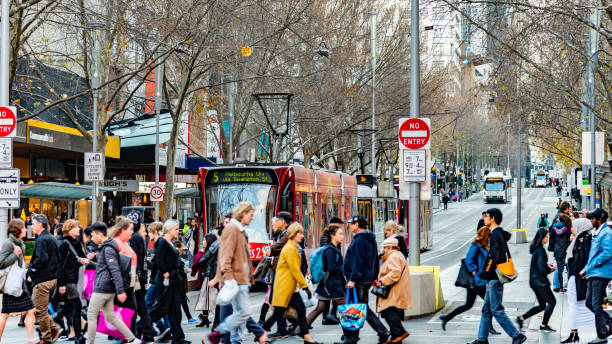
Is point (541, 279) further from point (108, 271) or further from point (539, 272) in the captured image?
point (108, 271)

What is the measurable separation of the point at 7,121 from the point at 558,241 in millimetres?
11087

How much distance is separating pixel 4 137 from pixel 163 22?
7.93 metres

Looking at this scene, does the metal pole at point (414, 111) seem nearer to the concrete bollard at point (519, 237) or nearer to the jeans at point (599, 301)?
the jeans at point (599, 301)

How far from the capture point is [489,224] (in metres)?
11.7

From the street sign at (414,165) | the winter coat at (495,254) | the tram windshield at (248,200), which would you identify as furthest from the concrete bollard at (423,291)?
the tram windshield at (248,200)

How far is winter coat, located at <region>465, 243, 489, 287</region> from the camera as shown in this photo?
12.1 meters

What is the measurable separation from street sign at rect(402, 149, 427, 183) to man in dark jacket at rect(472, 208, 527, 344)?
10.8 feet

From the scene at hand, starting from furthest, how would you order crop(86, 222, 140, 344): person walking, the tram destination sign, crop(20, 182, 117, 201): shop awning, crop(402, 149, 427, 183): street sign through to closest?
crop(20, 182, 117, 201): shop awning, the tram destination sign, crop(402, 149, 427, 183): street sign, crop(86, 222, 140, 344): person walking

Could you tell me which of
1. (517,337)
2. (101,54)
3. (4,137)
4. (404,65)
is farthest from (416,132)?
(404,65)

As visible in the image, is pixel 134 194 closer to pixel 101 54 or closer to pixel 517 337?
pixel 101 54

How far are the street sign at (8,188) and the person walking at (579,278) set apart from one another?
860 centimetres

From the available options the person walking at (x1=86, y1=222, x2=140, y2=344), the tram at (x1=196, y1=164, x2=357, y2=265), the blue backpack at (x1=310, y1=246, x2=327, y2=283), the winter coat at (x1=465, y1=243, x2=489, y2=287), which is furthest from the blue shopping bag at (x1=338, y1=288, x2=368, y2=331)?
the tram at (x1=196, y1=164, x2=357, y2=265)

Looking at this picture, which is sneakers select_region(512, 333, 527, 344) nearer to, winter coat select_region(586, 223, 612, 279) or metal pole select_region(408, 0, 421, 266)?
winter coat select_region(586, 223, 612, 279)

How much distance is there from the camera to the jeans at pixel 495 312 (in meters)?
11.4
